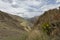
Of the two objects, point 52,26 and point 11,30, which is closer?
point 52,26

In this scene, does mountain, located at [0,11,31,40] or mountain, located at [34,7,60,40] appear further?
mountain, located at [0,11,31,40]

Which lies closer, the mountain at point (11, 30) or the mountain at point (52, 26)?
the mountain at point (52, 26)

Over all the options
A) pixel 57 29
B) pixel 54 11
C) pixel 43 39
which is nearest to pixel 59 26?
pixel 57 29

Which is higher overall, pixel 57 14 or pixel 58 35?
pixel 57 14

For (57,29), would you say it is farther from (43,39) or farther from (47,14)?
(47,14)

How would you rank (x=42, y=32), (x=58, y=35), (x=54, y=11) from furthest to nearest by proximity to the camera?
(x=54, y=11) < (x=42, y=32) < (x=58, y=35)

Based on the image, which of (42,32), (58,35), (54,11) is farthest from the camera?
(54,11)

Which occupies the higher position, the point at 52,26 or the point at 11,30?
the point at 52,26

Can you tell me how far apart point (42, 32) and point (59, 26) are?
3.26 feet

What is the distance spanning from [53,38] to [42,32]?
1.05 meters

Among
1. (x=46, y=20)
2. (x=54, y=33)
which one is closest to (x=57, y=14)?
(x=46, y=20)

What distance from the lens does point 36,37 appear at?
1167 cm

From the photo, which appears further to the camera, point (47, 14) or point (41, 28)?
point (47, 14)

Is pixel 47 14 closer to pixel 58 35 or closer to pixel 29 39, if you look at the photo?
pixel 29 39
